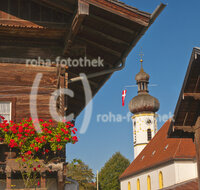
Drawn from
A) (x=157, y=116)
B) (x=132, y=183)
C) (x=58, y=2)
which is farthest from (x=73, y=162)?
(x=157, y=116)

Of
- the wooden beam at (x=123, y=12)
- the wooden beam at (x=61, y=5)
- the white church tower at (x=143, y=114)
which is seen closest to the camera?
the wooden beam at (x=123, y=12)

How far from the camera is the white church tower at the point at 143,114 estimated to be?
7762 cm

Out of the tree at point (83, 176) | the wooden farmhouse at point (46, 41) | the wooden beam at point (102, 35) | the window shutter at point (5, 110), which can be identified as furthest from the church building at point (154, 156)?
the window shutter at point (5, 110)

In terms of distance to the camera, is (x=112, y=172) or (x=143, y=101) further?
(x=112, y=172)

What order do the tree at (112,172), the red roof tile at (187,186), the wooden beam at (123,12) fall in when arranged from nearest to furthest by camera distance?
the wooden beam at (123,12)
the red roof tile at (187,186)
the tree at (112,172)

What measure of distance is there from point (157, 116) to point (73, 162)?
70.2m

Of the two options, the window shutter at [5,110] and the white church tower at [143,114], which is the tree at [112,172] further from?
the window shutter at [5,110]

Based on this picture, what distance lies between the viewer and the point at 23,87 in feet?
42.4

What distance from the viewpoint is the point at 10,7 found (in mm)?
13023

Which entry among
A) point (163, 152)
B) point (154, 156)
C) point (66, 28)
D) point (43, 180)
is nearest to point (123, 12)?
point (66, 28)

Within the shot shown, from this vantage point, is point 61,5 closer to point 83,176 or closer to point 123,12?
point 123,12

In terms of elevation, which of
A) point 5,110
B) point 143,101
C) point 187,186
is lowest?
point 5,110

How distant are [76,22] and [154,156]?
1808 inches

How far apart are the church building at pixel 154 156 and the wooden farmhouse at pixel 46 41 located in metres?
25.8
